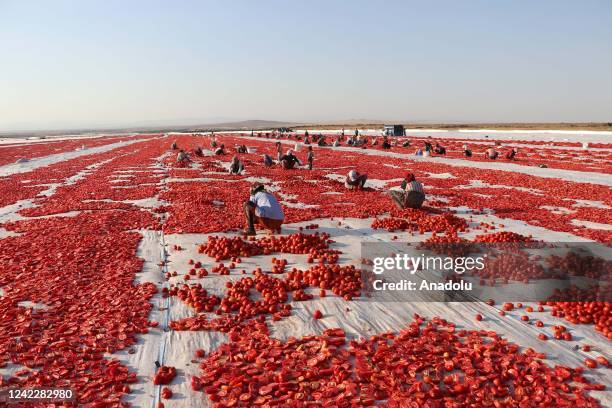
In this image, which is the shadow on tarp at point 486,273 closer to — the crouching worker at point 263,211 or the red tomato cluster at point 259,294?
the red tomato cluster at point 259,294

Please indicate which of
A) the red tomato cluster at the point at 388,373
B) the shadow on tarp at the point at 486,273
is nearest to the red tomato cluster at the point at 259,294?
the shadow on tarp at the point at 486,273

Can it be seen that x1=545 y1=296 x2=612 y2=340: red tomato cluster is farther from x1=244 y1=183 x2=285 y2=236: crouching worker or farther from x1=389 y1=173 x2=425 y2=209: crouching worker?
x1=389 y1=173 x2=425 y2=209: crouching worker

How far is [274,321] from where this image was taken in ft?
27.7

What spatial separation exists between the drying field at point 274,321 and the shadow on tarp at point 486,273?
8.4 inches

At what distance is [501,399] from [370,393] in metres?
1.95

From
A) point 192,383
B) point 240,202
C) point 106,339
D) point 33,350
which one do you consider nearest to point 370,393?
point 192,383

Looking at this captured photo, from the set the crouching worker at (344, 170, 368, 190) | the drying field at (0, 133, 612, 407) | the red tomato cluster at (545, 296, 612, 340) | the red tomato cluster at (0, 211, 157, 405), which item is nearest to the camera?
the drying field at (0, 133, 612, 407)

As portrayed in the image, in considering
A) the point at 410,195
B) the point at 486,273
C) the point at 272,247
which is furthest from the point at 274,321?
the point at 410,195

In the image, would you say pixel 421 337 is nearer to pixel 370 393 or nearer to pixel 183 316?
pixel 370 393

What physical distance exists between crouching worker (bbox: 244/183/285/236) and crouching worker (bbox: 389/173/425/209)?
7.17 m

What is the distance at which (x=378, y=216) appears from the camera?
1806 centimetres

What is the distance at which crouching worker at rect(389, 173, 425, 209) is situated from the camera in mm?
18656

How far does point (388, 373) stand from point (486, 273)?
18.6 ft

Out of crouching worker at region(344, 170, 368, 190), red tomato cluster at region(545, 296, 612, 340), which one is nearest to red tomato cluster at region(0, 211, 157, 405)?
red tomato cluster at region(545, 296, 612, 340)
